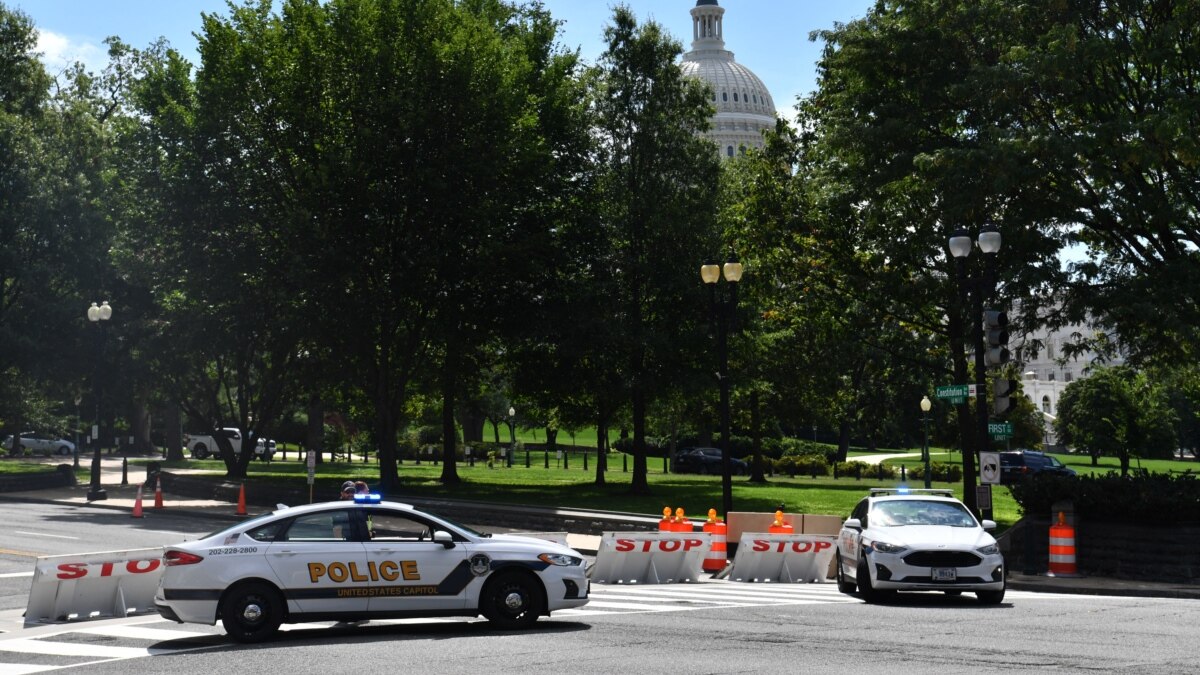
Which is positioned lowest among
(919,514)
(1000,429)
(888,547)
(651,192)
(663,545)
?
(663,545)

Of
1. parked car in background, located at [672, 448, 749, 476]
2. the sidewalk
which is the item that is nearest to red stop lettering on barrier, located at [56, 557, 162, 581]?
the sidewalk

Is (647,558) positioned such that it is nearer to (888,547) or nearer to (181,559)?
(888,547)

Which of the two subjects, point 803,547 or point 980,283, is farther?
point 980,283

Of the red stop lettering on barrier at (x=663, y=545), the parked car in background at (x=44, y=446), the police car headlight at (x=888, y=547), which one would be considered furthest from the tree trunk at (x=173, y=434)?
the police car headlight at (x=888, y=547)

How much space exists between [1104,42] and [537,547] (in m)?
16.7

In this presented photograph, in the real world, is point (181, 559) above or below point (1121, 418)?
below

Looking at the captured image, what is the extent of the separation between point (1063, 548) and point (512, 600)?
11247 millimetres

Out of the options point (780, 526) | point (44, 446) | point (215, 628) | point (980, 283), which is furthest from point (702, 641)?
point (44, 446)

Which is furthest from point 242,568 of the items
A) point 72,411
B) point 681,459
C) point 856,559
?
point 72,411

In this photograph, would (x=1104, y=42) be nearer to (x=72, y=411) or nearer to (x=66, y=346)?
(x=66, y=346)

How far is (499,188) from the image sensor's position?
125 ft

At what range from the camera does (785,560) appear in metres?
21.5

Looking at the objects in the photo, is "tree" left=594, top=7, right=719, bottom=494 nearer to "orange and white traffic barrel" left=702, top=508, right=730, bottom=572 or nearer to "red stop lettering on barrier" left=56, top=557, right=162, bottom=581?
"orange and white traffic barrel" left=702, top=508, right=730, bottom=572

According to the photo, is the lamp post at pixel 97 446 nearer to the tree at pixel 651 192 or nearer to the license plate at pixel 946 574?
the tree at pixel 651 192
